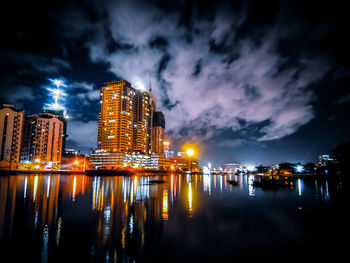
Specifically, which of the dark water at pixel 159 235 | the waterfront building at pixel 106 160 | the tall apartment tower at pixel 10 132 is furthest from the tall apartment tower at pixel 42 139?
the dark water at pixel 159 235

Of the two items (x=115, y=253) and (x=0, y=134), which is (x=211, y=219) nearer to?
(x=115, y=253)

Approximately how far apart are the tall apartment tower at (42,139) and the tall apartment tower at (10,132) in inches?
481

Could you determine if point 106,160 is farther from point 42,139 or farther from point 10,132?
point 10,132

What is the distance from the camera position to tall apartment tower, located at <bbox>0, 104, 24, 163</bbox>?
422 ft

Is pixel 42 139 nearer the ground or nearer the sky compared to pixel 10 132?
nearer the ground

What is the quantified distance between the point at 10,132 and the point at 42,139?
20.6 meters

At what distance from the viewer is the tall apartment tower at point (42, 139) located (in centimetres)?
14538

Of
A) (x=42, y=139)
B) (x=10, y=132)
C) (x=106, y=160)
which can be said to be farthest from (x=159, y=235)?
(x=106, y=160)

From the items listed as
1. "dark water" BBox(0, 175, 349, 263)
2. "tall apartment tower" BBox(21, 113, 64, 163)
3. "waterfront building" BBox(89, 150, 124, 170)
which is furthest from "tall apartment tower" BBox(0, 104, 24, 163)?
"dark water" BBox(0, 175, 349, 263)

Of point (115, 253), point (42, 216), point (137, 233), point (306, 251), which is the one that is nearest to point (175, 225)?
point (137, 233)

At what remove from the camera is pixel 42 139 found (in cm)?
14750

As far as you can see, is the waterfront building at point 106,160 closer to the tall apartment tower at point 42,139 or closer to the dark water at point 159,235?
the tall apartment tower at point 42,139

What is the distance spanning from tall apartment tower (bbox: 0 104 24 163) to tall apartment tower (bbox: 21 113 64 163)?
40.1 feet

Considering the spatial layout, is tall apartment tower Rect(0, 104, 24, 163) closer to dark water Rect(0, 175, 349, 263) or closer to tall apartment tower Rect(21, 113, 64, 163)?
tall apartment tower Rect(21, 113, 64, 163)
